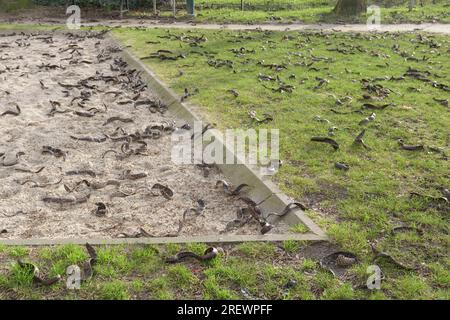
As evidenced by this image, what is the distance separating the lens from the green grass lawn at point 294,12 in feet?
61.4

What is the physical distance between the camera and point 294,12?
20.3 meters

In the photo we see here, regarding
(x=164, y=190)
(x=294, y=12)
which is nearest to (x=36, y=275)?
(x=164, y=190)

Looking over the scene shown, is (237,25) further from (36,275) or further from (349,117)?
(36,275)

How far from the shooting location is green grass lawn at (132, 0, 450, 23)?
18719 millimetres

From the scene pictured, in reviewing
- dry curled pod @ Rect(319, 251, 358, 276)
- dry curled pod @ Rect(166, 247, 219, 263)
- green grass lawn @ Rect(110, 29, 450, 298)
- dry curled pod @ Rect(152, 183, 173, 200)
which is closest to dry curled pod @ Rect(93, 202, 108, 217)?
dry curled pod @ Rect(152, 183, 173, 200)

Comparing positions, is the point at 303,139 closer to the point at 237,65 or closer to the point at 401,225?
the point at 401,225

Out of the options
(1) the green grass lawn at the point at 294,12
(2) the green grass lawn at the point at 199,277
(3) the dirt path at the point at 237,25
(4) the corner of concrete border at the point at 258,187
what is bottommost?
(2) the green grass lawn at the point at 199,277

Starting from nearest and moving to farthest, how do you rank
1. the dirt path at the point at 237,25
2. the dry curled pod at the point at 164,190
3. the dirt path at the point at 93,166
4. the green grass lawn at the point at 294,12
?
the dirt path at the point at 93,166
the dry curled pod at the point at 164,190
the dirt path at the point at 237,25
the green grass lawn at the point at 294,12

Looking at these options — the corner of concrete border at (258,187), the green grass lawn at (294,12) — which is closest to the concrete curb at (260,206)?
the corner of concrete border at (258,187)

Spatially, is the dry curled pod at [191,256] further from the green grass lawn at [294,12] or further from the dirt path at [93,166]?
the green grass lawn at [294,12]

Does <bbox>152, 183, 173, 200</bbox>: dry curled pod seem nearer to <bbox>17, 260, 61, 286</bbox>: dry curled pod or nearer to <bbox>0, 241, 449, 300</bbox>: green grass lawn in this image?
<bbox>0, 241, 449, 300</bbox>: green grass lawn

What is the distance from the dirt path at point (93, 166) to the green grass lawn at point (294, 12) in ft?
30.4

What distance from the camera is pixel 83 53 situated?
43.9 ft
